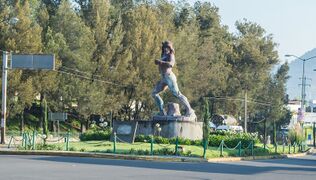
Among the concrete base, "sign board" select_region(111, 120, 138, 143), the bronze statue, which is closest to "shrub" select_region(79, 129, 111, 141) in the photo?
the concrete base

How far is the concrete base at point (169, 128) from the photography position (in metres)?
45.6

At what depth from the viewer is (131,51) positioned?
72.6 meters

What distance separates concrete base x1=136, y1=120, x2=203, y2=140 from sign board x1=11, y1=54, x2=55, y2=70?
7680mm

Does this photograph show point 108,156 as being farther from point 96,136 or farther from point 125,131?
point 96,136

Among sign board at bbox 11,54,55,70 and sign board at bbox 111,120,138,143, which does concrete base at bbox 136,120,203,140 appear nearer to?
sign board at bbox 111,120,138,143

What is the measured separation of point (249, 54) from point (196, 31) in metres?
13.8

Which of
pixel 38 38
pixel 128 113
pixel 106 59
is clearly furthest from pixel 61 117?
pixel 128 113

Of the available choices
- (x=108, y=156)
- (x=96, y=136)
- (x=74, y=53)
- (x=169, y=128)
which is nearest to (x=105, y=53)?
(x=74, y=53)

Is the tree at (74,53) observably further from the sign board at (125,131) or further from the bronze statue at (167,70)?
the sign board at (125,131)

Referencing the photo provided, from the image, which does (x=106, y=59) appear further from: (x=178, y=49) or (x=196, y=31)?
(x=196, y=31)

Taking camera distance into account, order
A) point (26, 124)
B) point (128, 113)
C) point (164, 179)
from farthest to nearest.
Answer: point (128, 113) < point (26, 124) < point (164, 179)

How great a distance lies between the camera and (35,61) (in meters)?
43.8

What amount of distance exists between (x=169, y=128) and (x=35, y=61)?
10346mm

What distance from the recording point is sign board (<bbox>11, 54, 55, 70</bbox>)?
43688 millimetres
